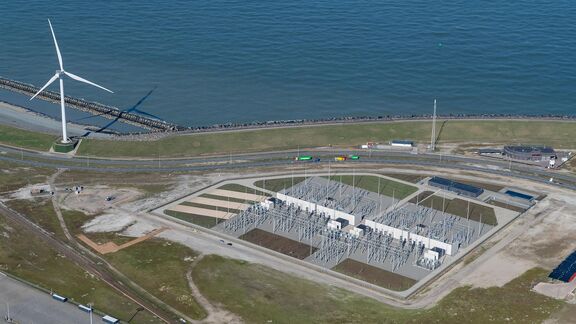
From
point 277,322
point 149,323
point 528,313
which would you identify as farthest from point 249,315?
point 528,313

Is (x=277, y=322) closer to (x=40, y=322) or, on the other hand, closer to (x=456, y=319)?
(x=456, y=319)

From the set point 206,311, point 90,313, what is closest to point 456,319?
point 206,311

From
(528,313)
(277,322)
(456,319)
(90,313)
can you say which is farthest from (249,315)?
(528,313)

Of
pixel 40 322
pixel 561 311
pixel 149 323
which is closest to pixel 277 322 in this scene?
pixel 149 323

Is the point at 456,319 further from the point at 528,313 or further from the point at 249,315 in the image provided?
the point at 249,315

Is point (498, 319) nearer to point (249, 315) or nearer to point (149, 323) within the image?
point (249, 315)

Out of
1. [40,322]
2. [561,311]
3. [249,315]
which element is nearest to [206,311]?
[249,315]

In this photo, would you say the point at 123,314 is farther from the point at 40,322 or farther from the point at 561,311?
the point at 561,311
